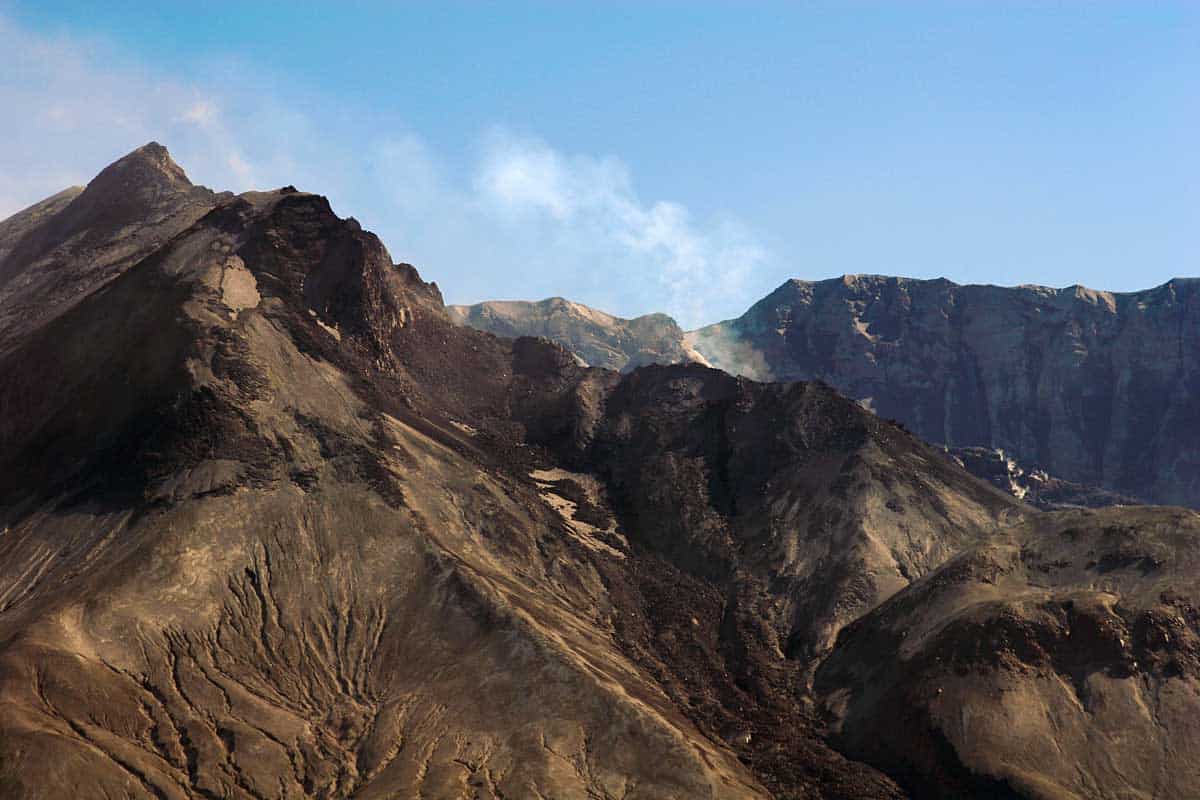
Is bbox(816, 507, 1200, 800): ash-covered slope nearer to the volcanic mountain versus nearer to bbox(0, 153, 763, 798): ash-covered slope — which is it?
the volcanic mountain

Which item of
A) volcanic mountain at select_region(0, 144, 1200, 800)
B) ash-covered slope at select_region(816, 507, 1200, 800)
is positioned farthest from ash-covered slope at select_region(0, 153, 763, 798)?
ash-covered slope at select_region(816, 507, 1200, 800)

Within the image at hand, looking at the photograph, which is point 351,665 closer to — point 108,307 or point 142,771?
point 142,771

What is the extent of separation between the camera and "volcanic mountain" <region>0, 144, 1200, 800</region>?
124m

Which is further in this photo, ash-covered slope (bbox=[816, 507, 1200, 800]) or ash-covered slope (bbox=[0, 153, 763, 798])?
ash-covered slope (bbox=[816, 507, 1200, 800])

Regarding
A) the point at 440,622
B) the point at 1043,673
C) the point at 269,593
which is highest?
the point at 1043,673

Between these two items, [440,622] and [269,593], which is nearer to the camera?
[269,593]

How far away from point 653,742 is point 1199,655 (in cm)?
6691

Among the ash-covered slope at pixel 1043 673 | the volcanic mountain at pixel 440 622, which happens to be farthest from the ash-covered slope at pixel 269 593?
the ash-covered slope at pixel 1043 673

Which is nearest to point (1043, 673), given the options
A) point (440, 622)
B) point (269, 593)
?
point (440, 622)

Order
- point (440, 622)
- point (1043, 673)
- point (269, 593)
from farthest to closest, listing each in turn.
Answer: point (440, 622) → point (269, 593) → point (1043, 673)

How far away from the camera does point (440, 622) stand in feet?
484

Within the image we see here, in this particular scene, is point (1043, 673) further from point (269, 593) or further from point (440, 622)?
point (269, 593)

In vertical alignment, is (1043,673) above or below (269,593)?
above

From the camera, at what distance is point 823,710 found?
15525cm
